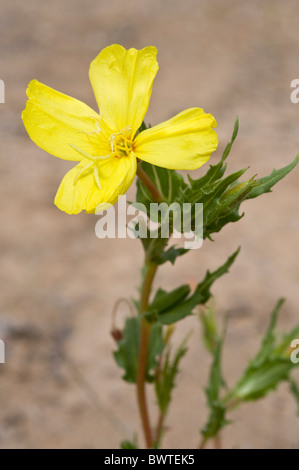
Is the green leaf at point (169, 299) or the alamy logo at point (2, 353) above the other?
the alamy logo at point (2, 353)

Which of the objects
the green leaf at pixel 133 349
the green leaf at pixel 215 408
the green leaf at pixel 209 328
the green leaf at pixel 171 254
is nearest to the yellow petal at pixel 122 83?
the green leaf at pixel 171 254

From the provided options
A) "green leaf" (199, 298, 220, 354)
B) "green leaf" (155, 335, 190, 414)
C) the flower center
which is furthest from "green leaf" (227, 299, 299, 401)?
the flower center

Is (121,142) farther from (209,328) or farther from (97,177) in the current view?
(209,328)

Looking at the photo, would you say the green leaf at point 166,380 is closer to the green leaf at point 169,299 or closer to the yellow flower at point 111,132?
the green leaf at point 169,299

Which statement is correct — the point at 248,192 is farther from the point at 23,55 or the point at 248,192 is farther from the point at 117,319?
the point at 23,55

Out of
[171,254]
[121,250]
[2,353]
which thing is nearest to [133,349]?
[171,254]

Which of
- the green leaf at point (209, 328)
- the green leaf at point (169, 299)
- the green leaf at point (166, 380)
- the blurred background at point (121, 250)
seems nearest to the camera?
the green leaf at point (169, 299)
